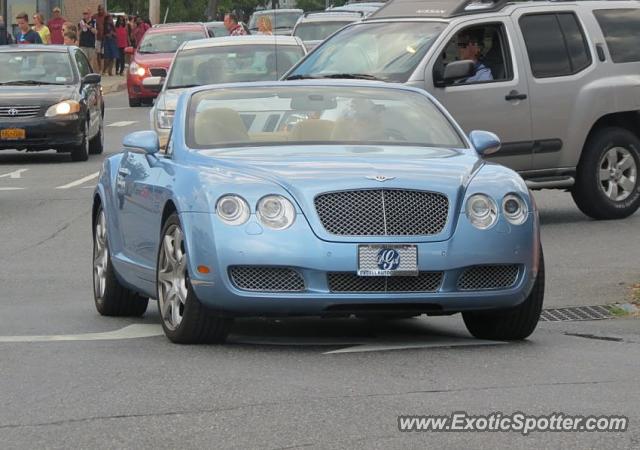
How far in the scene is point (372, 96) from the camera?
11133 mm

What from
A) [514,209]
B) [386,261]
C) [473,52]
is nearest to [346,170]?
[386,261]

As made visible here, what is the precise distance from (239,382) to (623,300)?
4.65 m

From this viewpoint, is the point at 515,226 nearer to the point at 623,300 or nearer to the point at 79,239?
the point at 623,300

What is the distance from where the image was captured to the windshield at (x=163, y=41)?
137ft

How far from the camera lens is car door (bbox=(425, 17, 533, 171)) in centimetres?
1695

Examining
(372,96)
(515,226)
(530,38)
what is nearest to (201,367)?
(515,226)

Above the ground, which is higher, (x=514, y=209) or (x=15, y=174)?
(x=514, y=209)

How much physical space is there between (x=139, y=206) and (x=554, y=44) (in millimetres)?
7960

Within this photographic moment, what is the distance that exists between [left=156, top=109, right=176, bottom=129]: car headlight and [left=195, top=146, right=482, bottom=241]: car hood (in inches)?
448

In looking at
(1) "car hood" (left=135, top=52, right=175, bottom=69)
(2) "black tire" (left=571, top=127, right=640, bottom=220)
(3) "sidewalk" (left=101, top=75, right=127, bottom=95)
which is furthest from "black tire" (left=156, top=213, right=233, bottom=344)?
(3) "sidewalk" (left=101, top=75, right=127, bottom=95)

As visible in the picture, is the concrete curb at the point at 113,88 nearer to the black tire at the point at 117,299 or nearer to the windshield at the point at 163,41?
the windshield at the point at 163,41

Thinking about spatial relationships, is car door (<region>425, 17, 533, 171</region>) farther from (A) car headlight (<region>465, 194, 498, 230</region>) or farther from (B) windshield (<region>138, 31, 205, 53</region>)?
(B) windshield (<region>138, 31, 205, 53</region>)

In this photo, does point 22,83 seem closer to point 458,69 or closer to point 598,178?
point 598,178

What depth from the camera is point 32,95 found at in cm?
2678
